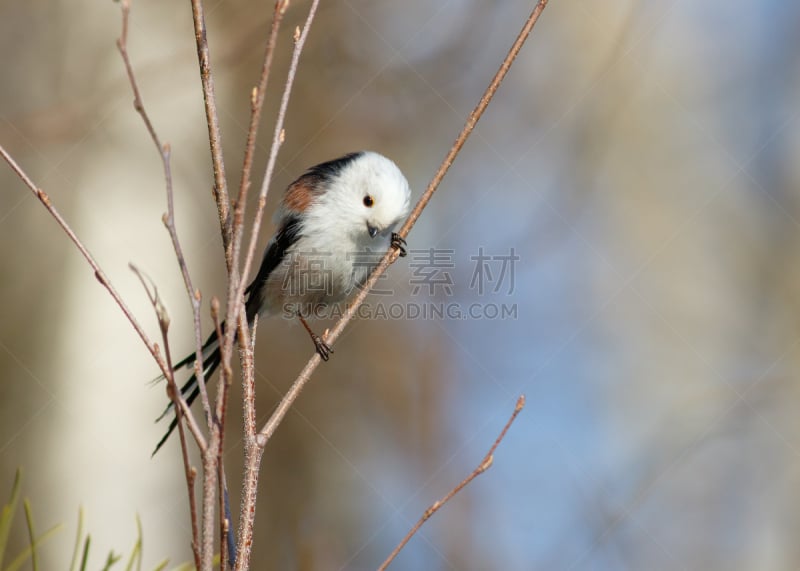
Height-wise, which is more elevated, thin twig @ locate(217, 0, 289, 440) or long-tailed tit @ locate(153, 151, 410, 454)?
long-tailed tit @ locate(153, 151, 410, 454)

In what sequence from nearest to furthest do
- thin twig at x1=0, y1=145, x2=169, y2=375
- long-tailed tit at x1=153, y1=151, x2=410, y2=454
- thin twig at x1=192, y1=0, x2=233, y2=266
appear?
thin twig at x1=0, y1=145, x2=169, y2=375, thin twig at x1=192, y1=0, x2=233, y2=266, long-tailed tit at x1=153, y1=151, x2=410, y2=454

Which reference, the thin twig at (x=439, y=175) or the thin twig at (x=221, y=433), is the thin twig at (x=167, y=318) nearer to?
the thin twig at (x=221, y=433)

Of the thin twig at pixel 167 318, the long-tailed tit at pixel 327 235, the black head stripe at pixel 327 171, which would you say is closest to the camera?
the thin twig at pixel 167 318

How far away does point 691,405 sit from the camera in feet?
20.7

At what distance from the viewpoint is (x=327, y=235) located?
330cm

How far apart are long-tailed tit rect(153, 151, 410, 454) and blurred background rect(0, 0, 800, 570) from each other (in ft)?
2.71

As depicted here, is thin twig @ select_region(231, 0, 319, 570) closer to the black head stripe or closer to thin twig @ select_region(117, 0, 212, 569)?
thin twig @ select_region(117, 0, 212, 569)

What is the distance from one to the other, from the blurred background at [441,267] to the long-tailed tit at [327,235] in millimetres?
826

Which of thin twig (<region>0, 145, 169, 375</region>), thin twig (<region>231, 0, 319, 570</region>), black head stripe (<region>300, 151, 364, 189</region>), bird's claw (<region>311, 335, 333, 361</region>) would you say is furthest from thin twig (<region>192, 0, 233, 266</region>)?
black head stripe (<region>300, 151, 364, 189</region>)

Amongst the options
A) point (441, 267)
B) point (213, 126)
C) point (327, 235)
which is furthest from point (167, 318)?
point (441, 267)

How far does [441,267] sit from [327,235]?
7.82ft

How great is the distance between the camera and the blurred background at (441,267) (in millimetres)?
3916

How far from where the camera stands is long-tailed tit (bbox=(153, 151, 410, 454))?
123 inches

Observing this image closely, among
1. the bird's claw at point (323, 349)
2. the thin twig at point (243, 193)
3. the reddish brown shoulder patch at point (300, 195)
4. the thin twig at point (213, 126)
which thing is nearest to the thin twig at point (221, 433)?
the thin twig at point (243, 193)
